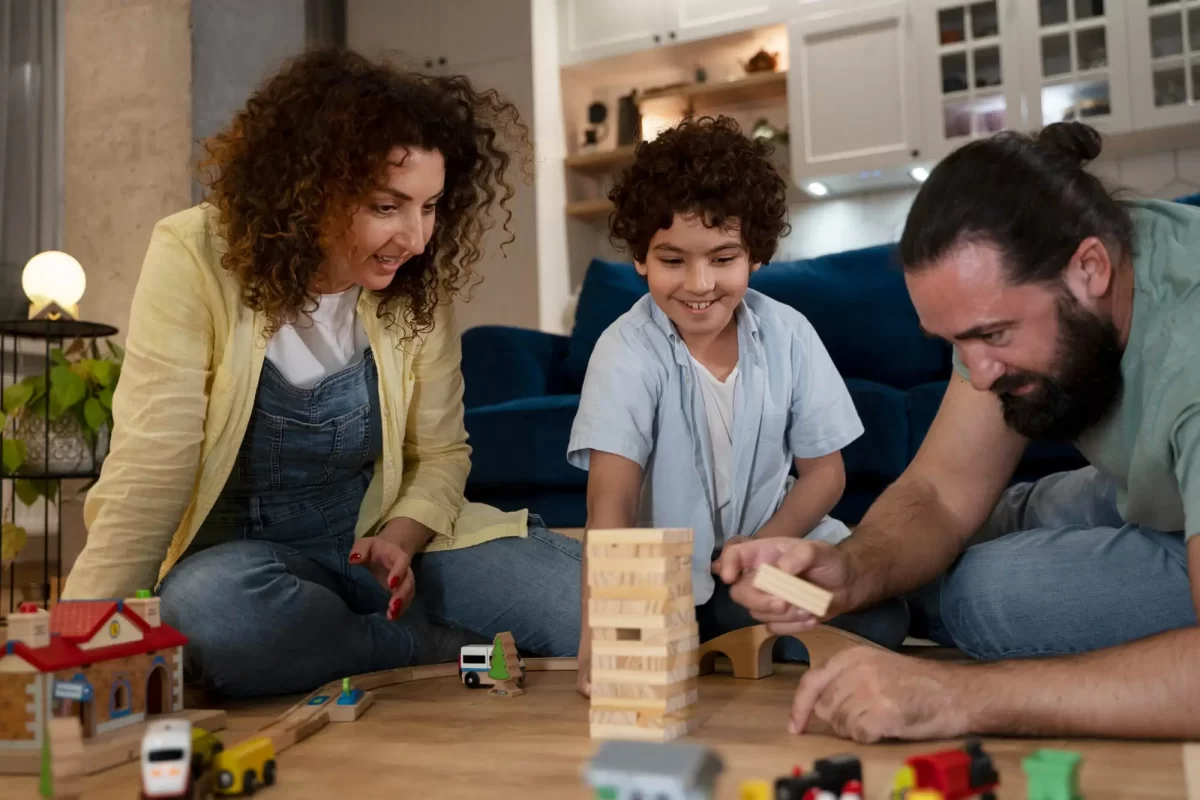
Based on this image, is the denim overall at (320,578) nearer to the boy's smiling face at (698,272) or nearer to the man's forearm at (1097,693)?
the boy's smiling face at (698,272)

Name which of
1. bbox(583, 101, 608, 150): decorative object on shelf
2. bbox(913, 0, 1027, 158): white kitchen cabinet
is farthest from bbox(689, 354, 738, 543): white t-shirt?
bbox(583, 101, 608, 150): decorative object on shelf

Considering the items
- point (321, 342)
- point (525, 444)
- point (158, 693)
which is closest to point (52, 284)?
point (525, 444)

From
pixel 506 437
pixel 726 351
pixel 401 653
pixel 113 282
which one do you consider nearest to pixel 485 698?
pixel 401 653

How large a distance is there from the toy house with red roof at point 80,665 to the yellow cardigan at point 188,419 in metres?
0.20

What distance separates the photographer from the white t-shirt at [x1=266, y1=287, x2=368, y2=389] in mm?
1546

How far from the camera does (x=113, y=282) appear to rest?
3.37 m

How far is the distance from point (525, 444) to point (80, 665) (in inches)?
55.6

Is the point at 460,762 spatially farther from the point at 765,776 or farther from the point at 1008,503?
the point at 1008,503

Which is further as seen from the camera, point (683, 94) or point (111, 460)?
point (683, 94)

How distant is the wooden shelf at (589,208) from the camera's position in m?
4.11

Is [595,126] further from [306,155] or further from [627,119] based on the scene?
[306,155]

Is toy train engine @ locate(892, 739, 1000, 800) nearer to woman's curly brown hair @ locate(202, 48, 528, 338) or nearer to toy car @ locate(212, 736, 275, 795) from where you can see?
toy car @ locate(212, 736, 275, 795)

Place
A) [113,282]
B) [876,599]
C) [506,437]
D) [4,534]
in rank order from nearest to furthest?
1. [876,599]
2. [506,437]
3. [4,534]
4. [113,282]

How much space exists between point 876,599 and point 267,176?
97 centimetres
